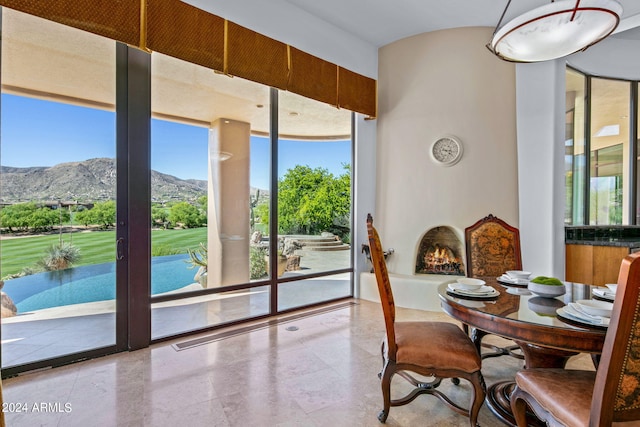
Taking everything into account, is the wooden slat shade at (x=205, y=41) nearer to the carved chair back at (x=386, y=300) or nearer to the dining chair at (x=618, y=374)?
the carved chair back at (x=386, y=300)

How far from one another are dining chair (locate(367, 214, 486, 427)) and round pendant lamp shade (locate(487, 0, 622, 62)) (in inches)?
64.7

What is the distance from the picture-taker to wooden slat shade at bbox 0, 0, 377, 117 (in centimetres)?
232

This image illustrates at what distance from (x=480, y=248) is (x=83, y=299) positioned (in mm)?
3574

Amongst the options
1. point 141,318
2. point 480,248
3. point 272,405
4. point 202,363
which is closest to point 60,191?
point 141,318

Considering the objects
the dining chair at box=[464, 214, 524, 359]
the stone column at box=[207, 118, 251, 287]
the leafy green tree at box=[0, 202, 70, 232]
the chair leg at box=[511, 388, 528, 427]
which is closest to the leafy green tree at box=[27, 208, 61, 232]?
the leafy green tree at box=[0, 202, 70, 232]

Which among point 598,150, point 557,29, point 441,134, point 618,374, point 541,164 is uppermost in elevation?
point 557,29

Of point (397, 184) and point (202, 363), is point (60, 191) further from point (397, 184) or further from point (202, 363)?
point (397, 184)

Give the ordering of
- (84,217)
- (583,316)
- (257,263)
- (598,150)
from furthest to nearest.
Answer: (598,150) → (257,263) → (84,217) → (583,316)

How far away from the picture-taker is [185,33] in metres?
2.79

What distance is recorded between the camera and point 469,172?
4172 mm

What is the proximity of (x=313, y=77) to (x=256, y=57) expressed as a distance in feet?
2.58

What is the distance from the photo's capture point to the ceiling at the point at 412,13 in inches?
143

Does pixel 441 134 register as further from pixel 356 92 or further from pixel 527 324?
pixel 527 324

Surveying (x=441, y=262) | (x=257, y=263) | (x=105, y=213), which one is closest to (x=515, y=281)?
(x=441, y=262)
